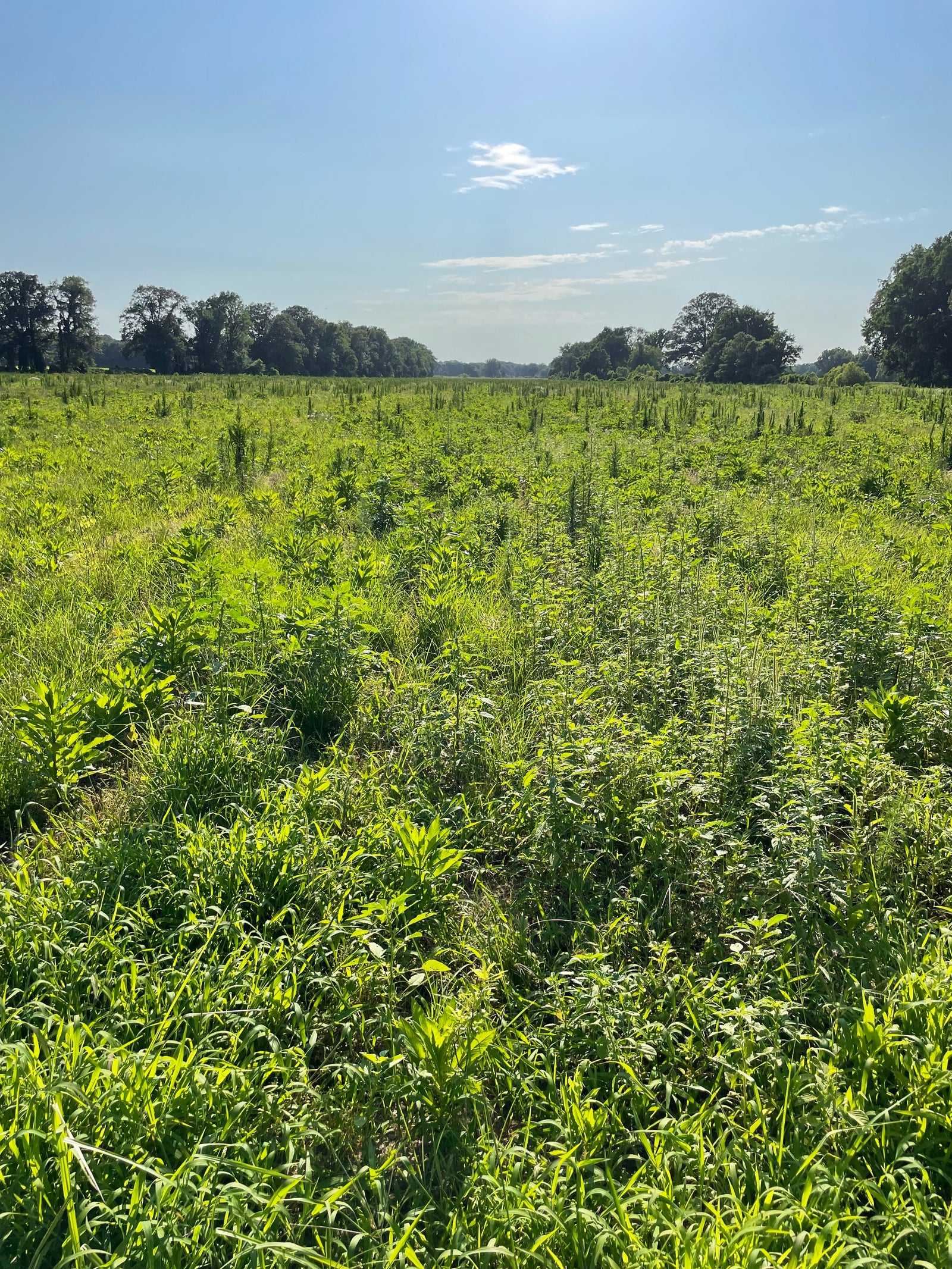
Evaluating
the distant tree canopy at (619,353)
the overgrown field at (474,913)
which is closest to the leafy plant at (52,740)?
the overgrown field at (474,913)

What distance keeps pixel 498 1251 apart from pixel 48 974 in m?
1.66

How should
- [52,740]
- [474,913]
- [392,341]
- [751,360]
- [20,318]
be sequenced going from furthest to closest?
[392,341] → [20,318] → [751,360] → [52,740] → [474,913]

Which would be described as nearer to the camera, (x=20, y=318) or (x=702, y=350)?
(x=20, y=318)

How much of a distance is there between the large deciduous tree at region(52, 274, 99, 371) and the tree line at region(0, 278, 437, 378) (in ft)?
0.21

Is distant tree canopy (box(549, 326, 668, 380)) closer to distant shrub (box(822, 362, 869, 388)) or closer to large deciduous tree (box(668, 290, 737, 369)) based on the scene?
large deciduous tree (box(668, 290, 737, 369))

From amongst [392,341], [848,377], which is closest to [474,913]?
[848,377]

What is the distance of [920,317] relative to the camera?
4678 cm

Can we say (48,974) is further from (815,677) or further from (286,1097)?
(815,677)

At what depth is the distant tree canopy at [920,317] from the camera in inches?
1799

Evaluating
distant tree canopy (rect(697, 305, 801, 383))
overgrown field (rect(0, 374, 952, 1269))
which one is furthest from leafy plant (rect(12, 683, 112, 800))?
distant tree canopy (rect(697, 305, 801, 383))

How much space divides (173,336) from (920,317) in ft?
239

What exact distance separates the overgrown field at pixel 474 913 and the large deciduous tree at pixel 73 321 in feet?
268

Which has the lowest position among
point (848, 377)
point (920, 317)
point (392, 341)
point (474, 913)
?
point (474, 913)

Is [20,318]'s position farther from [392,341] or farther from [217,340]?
[392,341]
